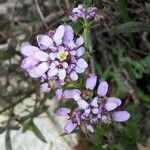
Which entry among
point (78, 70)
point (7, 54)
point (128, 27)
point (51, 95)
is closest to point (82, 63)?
point (78, 70)

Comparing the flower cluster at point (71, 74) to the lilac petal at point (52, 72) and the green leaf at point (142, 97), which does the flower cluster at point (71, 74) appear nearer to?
the lilac petal at point (52, 72)

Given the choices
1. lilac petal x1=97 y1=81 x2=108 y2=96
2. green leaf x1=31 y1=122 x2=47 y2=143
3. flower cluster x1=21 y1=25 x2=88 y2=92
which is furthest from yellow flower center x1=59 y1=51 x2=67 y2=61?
green leaf x1=31 y1=122 x2=47 y2=143

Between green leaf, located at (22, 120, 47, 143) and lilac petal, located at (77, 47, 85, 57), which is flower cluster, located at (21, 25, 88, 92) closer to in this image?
lilac petal, located at (77, 47, 85, 57)

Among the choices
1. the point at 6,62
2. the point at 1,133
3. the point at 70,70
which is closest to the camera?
the point at 70,70

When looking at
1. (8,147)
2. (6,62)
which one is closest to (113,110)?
(8,147)

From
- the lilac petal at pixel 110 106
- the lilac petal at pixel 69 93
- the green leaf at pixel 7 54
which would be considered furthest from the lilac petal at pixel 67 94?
the green leaf at pixel 7 54

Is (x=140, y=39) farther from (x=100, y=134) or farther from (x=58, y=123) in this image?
(x=100, y=134)
